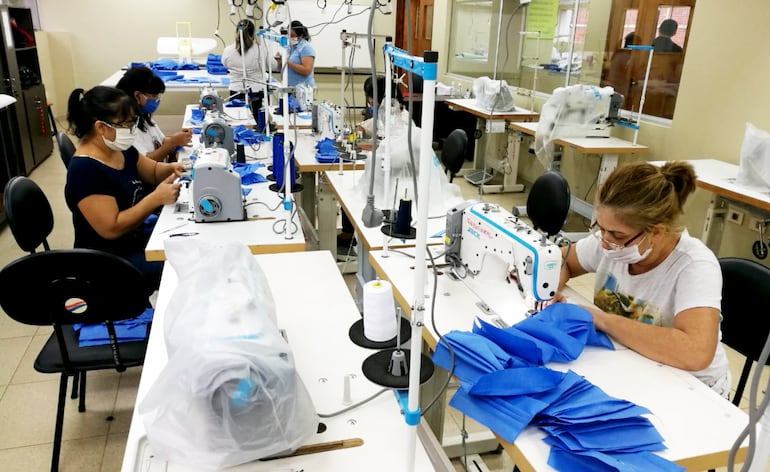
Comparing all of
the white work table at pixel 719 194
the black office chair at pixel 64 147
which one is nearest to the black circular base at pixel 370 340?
the white work table at pixel 719 194

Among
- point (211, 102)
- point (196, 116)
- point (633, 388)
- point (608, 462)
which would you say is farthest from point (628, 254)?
point (196, 116)

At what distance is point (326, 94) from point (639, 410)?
27.8 feet

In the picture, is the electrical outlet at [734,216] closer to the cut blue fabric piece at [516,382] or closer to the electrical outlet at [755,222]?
the electrical outlet at [755,222]

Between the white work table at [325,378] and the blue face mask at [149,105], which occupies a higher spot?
the blue face mask at [149,105]

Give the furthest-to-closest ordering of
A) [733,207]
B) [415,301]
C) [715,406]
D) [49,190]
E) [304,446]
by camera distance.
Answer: [49,190]
[733,207]
[715,406]
[304,446]
[415,301]

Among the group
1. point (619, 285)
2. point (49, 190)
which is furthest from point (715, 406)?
point (49, 190)

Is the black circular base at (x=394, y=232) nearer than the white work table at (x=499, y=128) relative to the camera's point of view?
Yes

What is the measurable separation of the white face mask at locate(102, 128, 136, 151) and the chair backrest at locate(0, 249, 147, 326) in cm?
76

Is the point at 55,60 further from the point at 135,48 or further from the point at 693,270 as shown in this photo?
the point at 693,270

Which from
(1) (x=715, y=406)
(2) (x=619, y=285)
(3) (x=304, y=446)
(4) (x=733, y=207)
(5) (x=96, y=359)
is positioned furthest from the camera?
(4) (x=733, y=207)

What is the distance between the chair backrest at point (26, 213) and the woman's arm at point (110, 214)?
0.15m

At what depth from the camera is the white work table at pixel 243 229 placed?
2.07 metres

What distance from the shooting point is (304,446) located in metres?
1.08

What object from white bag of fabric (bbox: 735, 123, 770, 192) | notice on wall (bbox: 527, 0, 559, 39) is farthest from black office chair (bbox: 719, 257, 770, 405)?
notice on wall (bbox: 527, 0, 559, 39)
